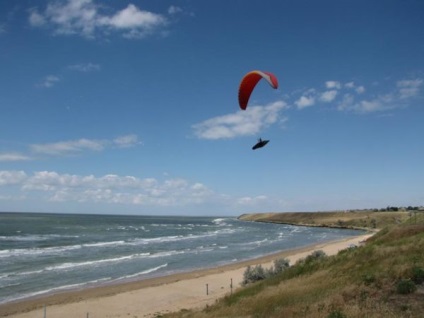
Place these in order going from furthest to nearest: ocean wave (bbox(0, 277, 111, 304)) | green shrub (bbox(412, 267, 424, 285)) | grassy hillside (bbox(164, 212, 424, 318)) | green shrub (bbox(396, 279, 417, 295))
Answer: ocean wave (bbox(0, 277, 111, 304)) → green shrub (bbox(412, 267, 424, 285)) → green shrub (bbox(396, 279, 417, 295)) → grassy hillside (bbox(164, 212, 424, 318))

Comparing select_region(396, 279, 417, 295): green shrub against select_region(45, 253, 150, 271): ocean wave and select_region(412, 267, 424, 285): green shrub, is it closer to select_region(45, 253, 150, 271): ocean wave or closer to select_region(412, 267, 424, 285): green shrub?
select_region(412, 267, 424, 285): green shrub

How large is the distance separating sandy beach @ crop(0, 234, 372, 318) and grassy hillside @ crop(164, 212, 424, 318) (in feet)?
26.2

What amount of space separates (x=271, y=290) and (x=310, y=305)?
189 inches

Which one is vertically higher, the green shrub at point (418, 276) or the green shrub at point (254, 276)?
the green shrub at point (418, 276)

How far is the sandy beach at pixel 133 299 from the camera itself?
24984 mm

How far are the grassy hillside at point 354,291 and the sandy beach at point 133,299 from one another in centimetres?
798

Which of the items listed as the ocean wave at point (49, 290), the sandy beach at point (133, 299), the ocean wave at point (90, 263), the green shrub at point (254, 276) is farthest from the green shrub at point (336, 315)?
the ocean wave at point (90, 263)

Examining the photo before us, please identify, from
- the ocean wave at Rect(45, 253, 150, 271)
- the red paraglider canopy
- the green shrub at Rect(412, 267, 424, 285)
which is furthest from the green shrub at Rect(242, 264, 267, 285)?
the ocean wave at Rect(45, 253, 150, 271)

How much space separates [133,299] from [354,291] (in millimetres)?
18446

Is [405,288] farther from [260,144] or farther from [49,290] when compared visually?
[49,290]

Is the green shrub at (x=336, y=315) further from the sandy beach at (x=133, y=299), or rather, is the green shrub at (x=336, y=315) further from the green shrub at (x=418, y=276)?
the sandy beach at (x=133, y=299)

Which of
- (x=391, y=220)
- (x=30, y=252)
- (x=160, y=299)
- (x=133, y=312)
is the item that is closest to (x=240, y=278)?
(x=160, y=299)

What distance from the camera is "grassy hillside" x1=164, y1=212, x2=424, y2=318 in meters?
11.3

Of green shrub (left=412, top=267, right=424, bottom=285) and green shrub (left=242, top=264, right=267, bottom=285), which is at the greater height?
green shrub (left=412, top=267, right=424, bottom=285)
